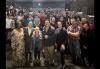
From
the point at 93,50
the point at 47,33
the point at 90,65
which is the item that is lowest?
the point at 90,65

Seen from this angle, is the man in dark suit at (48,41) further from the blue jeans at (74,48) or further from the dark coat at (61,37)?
the blue jeans at (74,48)

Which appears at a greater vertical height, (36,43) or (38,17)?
(38,17)

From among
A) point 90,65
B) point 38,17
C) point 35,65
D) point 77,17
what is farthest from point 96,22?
point 35,65

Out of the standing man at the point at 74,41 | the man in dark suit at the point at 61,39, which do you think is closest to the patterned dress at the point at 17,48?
the man in dark suit at the point at 61,39

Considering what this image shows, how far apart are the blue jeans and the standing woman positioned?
0.65 metres

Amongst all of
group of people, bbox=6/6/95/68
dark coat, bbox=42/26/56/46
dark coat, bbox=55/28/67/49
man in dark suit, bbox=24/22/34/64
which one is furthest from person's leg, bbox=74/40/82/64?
man in dark suit, bbox=24/22/34/64

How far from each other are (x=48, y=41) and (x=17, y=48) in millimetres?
427

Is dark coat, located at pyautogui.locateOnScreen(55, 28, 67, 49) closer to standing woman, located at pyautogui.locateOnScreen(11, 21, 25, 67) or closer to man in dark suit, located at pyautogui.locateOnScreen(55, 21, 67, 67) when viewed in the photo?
man in dark suit, located at pyautogui.locateOnScreen(55, 21, 67, 67)

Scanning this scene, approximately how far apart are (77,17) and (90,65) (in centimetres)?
68

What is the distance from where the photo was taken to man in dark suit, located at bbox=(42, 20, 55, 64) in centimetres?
315

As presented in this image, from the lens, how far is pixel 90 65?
3.18 m

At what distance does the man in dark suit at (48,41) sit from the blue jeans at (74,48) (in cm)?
25
